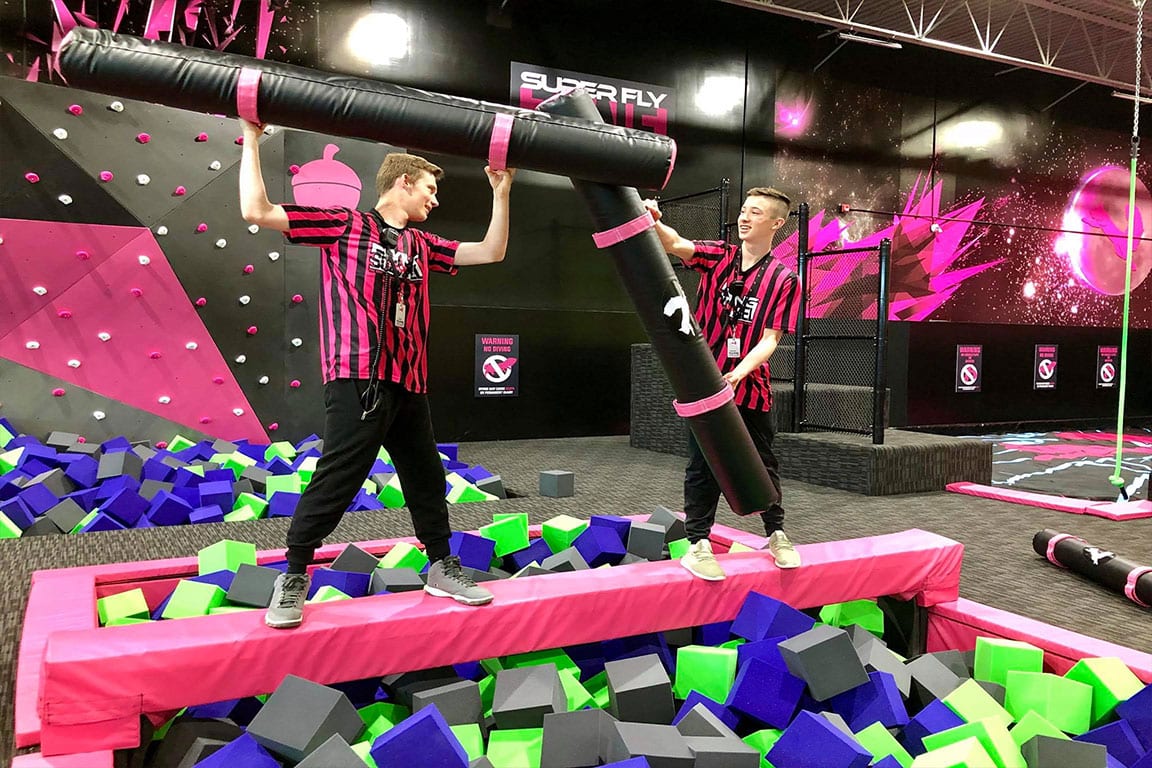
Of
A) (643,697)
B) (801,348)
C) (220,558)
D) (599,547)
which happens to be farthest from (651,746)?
(801,348)

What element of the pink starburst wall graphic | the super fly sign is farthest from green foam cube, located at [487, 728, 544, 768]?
the pink starburst wall graphic

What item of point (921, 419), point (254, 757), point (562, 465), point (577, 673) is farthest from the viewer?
point (921, 419)

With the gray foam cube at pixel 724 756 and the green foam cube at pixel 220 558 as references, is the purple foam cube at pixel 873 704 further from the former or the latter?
the green foam cube at pixel 220 558

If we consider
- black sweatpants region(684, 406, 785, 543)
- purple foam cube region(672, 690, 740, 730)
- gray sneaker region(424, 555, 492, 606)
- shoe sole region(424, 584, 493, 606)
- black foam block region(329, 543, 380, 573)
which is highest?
black sweatpants region(684, 406, 785, 543)

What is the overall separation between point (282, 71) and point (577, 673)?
151 centimetres

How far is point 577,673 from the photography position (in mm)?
2027

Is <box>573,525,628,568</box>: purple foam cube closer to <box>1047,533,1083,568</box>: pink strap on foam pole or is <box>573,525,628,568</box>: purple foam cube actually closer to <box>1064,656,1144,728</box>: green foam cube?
<box>1064,656,1144,728</box>: green foam cube

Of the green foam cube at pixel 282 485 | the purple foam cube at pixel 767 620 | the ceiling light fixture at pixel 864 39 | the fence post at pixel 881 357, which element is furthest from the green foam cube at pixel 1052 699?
the ceiling light fixture at pixel 864 39

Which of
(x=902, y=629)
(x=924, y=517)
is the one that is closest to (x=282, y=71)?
(x=902, y=629)

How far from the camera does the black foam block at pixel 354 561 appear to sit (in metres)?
2.43

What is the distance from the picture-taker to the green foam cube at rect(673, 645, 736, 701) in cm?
192

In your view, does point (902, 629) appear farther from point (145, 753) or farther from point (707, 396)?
point (145, 753)

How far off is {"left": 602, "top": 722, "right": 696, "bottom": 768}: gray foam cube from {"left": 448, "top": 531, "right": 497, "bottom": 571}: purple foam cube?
977mm

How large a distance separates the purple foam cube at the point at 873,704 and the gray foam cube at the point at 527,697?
637mm
